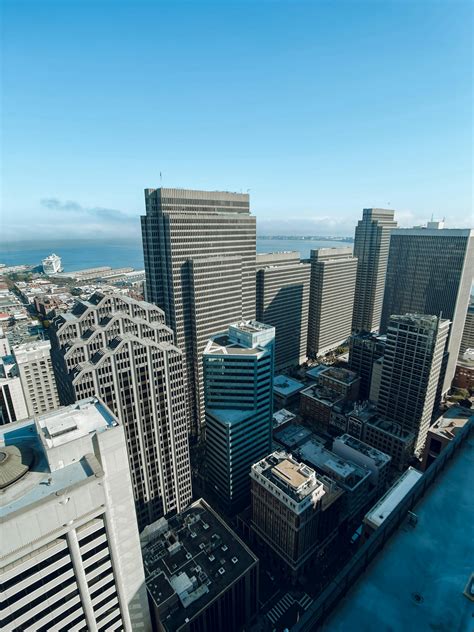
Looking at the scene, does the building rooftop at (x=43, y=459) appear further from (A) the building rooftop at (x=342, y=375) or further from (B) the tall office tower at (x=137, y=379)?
(A) the building rooftop at (x=342, y=375)

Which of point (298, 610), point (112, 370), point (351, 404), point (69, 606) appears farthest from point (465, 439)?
point (351, 404)

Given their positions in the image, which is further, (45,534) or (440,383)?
(440,383)

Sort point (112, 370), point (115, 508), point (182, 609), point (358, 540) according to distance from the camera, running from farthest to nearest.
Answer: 1. point (358, 540)
2. point (112, 370)
3. point (182, 609)
4. point (115, 508)

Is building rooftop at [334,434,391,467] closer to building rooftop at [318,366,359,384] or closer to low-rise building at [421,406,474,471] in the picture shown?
low-rise building at [421,406,474,471]

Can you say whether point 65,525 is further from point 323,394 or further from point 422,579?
point 323,394

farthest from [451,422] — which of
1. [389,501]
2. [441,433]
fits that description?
[389,501]

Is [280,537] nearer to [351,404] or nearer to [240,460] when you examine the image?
[240,460]
